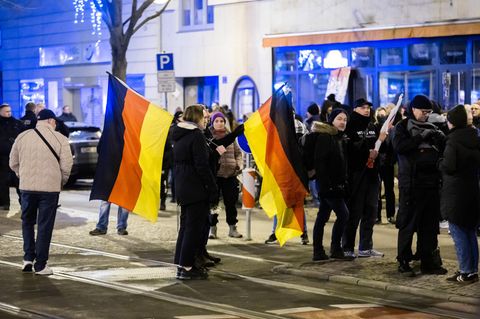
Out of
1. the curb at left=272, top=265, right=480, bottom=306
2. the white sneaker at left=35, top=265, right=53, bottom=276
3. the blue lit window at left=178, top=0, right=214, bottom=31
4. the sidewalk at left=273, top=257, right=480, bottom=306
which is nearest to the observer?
the curb at left=272, top=265, right=480, bottom=306

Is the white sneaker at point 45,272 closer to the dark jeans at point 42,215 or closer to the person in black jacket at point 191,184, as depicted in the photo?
the dark jeans at point 42,215

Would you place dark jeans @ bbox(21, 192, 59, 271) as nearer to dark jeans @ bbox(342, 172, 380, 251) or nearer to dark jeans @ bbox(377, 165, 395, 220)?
dark jeans @ bbox(342, 172, 380, 251)

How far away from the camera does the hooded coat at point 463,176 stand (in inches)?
450

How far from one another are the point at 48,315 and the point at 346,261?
174 inches

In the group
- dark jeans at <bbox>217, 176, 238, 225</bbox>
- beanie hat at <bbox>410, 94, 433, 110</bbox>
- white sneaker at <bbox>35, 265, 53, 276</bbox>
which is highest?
beanie hat at <bbox>410, 94, 433, 110</bbox>

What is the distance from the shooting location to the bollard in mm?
15875

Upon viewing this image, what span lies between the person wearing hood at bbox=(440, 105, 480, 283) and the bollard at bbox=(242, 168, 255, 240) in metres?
4.72

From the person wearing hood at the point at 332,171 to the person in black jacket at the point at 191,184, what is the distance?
1525 millimetres

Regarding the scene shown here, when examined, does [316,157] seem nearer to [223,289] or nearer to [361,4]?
[223,289]

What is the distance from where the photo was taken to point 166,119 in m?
12.9

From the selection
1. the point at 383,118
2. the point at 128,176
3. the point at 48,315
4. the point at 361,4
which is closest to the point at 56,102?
the point at 361,4

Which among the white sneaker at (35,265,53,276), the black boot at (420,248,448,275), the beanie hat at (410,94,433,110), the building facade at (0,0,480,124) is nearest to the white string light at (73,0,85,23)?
the building facade at (0,0,480,124)

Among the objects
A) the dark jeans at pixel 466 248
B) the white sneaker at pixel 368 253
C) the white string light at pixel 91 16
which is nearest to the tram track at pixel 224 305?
the white sneaker at pixel 368 253

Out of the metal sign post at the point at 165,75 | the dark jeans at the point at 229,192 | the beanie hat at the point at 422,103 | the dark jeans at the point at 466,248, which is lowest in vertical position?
the dark jeans at the point at 466,248
